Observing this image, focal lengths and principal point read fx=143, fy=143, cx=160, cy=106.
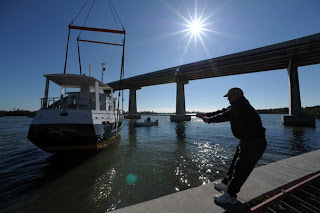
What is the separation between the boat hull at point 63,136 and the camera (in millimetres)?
7430

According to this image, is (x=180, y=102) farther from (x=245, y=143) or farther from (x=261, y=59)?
(x=245, y=143)

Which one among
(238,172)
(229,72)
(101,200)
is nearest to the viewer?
(238,172)

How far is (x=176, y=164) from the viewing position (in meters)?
7.91

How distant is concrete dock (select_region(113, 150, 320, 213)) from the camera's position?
276 centimetres

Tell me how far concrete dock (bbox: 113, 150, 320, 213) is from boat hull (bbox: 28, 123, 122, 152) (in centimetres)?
621

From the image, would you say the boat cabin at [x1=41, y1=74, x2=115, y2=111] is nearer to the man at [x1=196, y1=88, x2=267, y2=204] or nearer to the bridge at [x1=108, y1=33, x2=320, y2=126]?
the man at [x1=196, y1=88, x2=267, y2=204]

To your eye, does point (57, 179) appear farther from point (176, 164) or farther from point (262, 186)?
point (262, 186)

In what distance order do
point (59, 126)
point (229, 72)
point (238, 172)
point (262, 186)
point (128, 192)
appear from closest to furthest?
point (238, 172), point (262, 186), point (128, 192), point (59, 126), point (229, 72)

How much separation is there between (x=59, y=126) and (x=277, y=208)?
29.7ft

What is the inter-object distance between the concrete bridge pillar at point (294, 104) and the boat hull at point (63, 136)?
4152 centimetres

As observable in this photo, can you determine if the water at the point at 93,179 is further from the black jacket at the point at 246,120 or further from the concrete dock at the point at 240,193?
the black jacket at the point at 246,120

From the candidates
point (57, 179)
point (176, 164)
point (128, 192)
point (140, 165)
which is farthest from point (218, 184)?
point (57, 179)

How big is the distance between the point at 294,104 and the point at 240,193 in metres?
42.3

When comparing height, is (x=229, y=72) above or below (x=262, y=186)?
above
